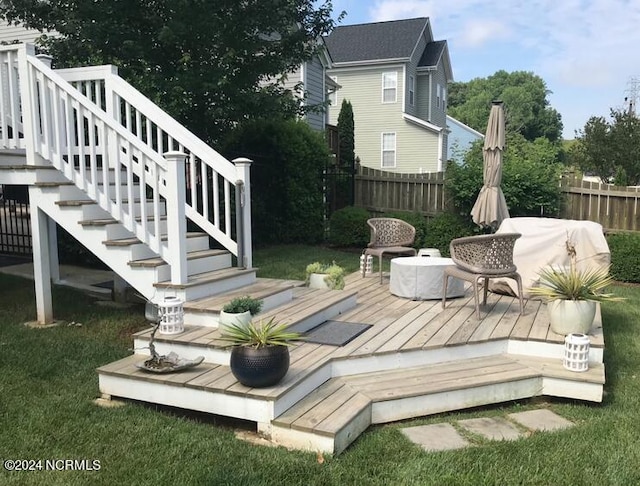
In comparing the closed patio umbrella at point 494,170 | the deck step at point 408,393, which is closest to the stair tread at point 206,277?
the deck step at point 408,393

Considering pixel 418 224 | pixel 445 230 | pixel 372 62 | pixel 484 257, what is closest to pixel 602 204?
pixel 445 230

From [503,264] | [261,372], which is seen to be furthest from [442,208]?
[261,372]

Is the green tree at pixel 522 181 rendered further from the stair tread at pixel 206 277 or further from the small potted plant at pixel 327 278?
the stair tread at pixel 206 277

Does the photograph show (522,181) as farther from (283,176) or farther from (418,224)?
(283,176)

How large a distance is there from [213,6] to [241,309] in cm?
467

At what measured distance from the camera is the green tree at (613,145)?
1492cm

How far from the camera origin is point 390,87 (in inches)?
795

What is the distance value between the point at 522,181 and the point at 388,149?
40.9 feet

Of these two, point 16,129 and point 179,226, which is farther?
point 16,129

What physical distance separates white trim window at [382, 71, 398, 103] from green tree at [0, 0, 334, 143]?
12887mm

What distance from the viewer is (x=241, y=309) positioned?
3674mm

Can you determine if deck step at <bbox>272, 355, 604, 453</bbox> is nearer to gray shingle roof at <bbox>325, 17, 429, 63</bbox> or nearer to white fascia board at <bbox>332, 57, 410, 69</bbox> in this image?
white fascia board at <bbox>332, 57, 410, 69</bbox>

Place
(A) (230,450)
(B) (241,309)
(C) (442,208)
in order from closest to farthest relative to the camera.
Result: 1. (A) (230,450)
2. (B) (241,309)
3. (C) (442,208)

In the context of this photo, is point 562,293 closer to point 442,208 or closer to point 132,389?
point 132,389
